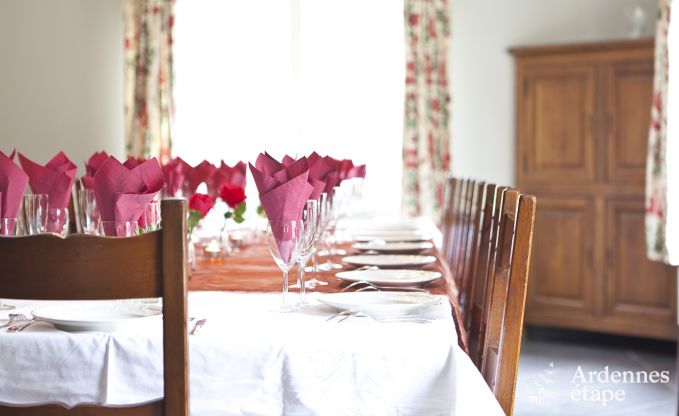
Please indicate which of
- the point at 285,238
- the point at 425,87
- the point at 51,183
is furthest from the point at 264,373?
the point at 425,87

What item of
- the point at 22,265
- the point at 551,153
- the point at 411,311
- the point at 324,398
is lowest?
the point at 324,398

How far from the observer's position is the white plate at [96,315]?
1.23m

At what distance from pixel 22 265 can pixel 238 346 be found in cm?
34

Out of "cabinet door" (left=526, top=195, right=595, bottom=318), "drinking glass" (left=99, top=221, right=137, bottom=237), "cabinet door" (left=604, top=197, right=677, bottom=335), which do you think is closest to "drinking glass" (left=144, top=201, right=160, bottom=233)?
"drinking glass" (left=99, top=221, right=137, bottom=237)

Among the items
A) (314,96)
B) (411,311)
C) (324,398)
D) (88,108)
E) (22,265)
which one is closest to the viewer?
(22,265)

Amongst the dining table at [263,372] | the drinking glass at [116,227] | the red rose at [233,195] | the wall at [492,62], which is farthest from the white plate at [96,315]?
the wall at [492,62]

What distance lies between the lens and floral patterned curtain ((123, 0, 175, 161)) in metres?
5.22

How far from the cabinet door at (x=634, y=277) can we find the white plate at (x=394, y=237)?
197 cm

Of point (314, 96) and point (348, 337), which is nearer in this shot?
point (348, 337)

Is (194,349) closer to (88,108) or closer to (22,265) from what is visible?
(22,265)

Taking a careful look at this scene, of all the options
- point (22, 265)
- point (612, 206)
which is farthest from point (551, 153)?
point (22, 265)

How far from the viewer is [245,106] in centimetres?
532

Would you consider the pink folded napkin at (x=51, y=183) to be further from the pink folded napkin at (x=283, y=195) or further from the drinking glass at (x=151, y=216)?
the pink folded napkin at (x=283, y=195)

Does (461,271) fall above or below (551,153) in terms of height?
below
